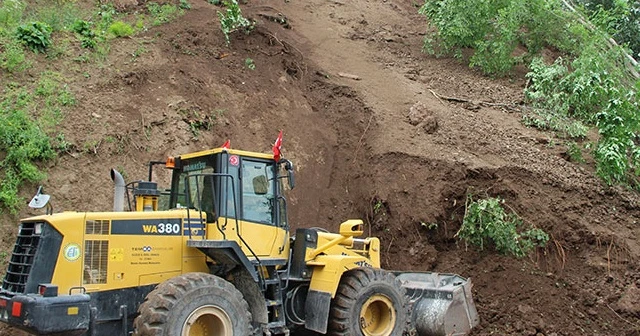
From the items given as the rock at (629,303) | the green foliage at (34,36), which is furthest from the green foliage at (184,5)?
the rock at (629,303)

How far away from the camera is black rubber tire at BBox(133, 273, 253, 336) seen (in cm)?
664

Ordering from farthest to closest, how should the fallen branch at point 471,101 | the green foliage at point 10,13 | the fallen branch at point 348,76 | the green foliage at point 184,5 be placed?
the fallen branch at point 348,76, the green foliage at point 184,5, the fallen branch at point 471,101, the green foliage at point 10,13

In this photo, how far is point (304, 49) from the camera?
59.3ft

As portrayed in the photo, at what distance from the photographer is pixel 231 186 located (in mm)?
8055

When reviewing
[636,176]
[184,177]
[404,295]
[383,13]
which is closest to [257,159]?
[184,177]

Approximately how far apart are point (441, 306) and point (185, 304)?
14.1 feet

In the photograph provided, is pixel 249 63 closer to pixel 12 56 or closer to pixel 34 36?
pixel 34 36

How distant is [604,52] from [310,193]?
31.9 feet

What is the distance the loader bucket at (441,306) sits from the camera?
9398mm

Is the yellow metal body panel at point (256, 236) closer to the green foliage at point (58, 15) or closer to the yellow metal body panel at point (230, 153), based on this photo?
the yellow metal body panel at point (230, 153)

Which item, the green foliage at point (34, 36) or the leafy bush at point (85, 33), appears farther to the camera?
the leafy bush at point (85, 33)

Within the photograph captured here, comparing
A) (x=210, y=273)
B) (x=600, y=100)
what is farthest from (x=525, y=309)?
(x=600, y=100)

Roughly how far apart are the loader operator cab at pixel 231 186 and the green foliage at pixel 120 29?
714 centimetres

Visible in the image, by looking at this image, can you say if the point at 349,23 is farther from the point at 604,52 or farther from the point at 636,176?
the point at 636,176
